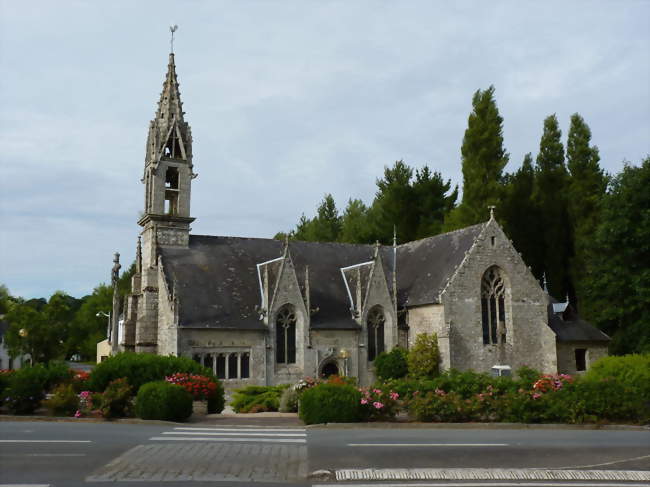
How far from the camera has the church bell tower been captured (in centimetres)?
3450

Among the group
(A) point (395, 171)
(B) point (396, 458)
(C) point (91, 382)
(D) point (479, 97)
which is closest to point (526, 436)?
(B) point (396, 458)

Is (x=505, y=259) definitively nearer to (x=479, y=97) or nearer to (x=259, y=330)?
(x=259, y=330)

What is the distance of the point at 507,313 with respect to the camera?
3419cm

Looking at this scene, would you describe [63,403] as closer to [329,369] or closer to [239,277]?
[239,277]

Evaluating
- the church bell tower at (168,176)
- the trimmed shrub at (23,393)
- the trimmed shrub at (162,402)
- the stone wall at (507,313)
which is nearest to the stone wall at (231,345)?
the church bell tower at (168,176)

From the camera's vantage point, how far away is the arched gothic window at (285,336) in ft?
107

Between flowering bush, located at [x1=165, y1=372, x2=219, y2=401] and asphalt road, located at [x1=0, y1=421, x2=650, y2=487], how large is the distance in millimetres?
3162

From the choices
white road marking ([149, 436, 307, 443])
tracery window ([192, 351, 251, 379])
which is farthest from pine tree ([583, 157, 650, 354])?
white road marking ([149, 436, 307, 443])

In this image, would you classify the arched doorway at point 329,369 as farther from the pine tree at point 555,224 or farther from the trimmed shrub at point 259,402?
the pine tree at point 555,224

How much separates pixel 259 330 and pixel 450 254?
10.8m

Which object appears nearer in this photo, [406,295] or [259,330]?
[259,330]

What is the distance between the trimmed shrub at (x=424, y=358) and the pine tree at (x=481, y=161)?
17.3 meters

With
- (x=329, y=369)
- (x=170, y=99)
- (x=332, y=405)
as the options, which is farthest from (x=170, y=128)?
(x=332, y=405)

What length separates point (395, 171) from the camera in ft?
197
